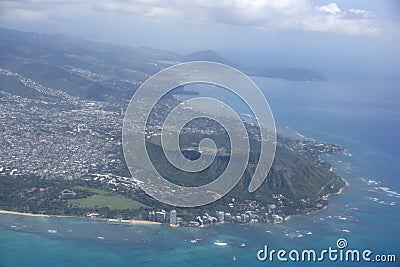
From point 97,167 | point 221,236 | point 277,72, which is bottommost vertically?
point 221,236

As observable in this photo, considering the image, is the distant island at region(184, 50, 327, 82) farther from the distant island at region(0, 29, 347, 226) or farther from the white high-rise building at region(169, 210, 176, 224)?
the white high-rise building at region(169, 210, 176, 224)

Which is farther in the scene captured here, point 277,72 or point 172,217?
point 277,72

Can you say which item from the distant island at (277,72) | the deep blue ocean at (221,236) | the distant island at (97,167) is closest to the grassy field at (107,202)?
the distant island at (97,167)

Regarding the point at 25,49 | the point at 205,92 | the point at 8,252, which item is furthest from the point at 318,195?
the point at 25,49

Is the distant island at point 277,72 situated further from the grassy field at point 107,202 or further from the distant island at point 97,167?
the grassy field at point 107,202

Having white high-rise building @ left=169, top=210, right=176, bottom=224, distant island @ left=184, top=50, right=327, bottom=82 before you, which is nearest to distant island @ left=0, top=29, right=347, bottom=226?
white high-rise building @ left=169, top=210, right=176, bottom=224

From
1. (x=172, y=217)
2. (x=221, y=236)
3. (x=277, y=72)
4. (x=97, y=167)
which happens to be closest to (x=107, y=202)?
(x=172, y=217)

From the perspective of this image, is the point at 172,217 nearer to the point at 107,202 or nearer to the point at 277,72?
the point at 107,202
